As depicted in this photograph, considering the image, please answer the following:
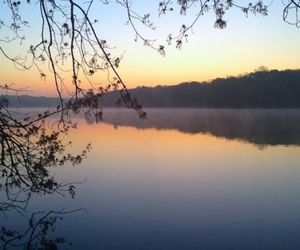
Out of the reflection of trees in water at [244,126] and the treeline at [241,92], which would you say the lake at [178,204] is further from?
the treeline at [241,92]

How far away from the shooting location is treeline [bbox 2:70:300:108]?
205 ft

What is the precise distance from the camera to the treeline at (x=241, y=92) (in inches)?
2462

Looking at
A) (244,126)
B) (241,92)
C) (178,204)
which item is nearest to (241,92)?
(241,92)

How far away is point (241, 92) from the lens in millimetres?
68062

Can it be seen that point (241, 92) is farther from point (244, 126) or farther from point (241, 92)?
point (244, 126)

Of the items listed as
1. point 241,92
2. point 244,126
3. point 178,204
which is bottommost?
point 244,126

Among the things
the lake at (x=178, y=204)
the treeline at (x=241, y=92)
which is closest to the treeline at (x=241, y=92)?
the treeline at (x=241, y=92)

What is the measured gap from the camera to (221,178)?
11664 millimetres

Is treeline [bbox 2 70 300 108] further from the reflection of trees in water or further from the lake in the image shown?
the lake

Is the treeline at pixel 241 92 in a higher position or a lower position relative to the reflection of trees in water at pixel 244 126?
higher

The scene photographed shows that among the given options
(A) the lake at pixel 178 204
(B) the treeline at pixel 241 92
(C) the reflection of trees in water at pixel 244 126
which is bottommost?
(C) the reflection of trees in water at pixel 244 126

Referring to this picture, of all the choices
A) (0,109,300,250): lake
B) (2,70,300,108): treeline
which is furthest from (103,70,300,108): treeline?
(0,109,300,250): lake

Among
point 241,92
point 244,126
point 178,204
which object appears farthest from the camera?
point 241,92

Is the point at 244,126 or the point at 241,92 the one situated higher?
the point at 241,92
